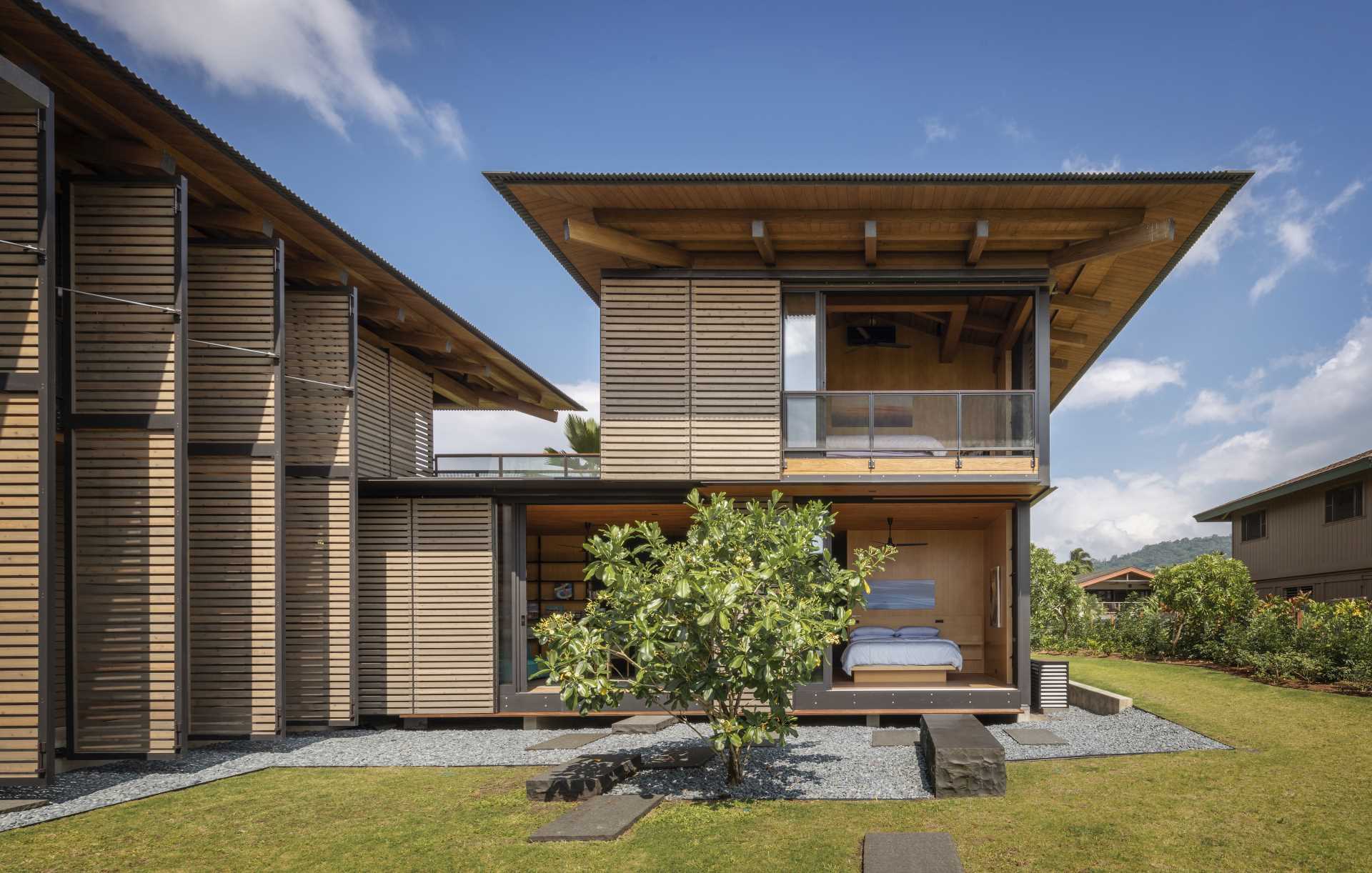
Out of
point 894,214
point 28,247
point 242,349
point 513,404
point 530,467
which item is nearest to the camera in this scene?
point 28,247

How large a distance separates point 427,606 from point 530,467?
2.33m

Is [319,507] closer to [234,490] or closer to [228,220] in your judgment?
[234,490]

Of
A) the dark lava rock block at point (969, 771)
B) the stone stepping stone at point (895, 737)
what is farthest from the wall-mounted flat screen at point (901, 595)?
the dark lava rock block at point (969, 771)

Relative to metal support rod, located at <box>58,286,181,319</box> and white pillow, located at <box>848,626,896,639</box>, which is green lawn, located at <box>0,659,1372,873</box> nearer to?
white pillow, located at <box>848,626,896,639</box>

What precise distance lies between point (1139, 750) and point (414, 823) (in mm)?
7176

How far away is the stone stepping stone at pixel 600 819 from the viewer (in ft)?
21.0

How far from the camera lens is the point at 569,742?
10.3 m

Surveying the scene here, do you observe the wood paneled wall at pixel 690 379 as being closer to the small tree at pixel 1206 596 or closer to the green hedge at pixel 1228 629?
the green hedge at pixel 1228 629

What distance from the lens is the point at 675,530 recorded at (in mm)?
14891

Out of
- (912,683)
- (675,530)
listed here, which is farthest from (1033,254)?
(675,530)

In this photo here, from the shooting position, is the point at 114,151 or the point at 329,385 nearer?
the point at 114,151

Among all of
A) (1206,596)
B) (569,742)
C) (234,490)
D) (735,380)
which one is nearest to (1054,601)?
(1206,596)

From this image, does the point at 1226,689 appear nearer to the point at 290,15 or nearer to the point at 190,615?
the point at 190,615

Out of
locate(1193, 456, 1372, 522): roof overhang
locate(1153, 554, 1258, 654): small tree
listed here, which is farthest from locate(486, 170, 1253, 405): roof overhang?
locate(1193, 456, 1372, 522): roof overhang
